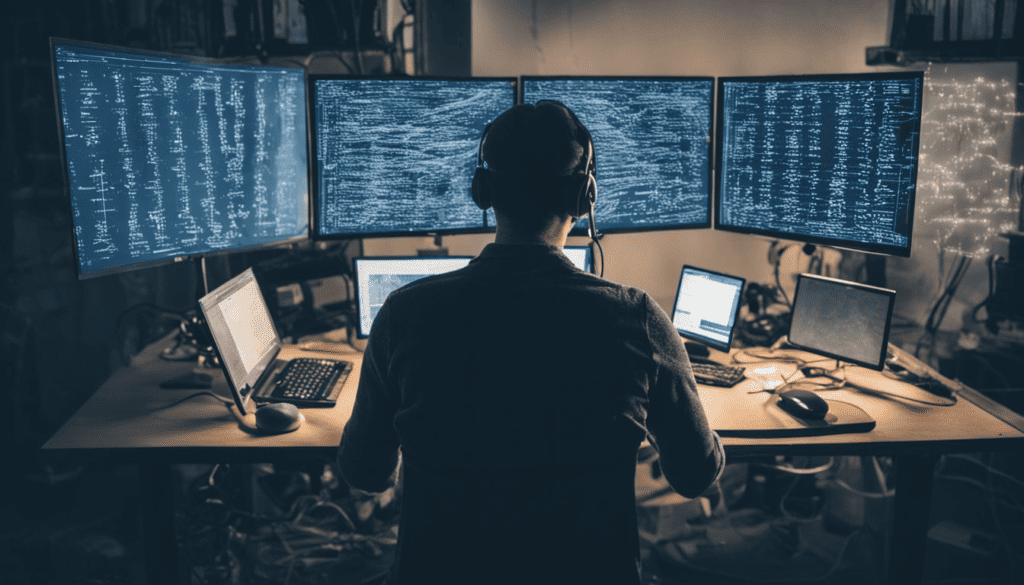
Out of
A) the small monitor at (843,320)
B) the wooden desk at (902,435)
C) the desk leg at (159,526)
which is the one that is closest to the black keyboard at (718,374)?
the wooden desk at (902,435)

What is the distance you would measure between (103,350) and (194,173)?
1.42 meters

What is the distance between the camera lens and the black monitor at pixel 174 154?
1630 mm

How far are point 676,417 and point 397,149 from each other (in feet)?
4.11

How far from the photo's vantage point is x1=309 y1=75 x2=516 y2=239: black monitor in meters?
2.10

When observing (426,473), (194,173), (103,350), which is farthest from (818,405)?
(103,350)

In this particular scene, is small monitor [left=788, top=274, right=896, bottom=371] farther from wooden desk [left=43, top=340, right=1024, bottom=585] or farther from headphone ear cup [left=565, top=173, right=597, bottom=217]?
headphone ear cup [left=565, top=173, right=597, bottom=217]

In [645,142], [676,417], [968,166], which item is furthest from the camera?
[968,166]

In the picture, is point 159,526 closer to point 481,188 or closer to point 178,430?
point 178,430

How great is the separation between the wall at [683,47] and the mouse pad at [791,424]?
1016mm

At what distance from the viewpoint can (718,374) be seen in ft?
6.55

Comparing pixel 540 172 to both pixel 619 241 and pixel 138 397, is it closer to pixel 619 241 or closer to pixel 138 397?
pixel 138 397

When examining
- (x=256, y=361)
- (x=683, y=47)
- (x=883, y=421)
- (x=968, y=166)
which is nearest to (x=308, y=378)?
(x=256, y=361)

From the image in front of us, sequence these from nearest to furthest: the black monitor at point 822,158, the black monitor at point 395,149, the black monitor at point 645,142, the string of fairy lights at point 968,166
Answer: the black monitor at point 822,158 < the black monitor at point 395,149 < the black monitor at point 645,142 < the string of fairy lights at point 968,166

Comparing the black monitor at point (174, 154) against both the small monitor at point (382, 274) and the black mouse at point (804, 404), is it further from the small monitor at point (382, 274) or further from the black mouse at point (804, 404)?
the black mouse at point (804, 404)
